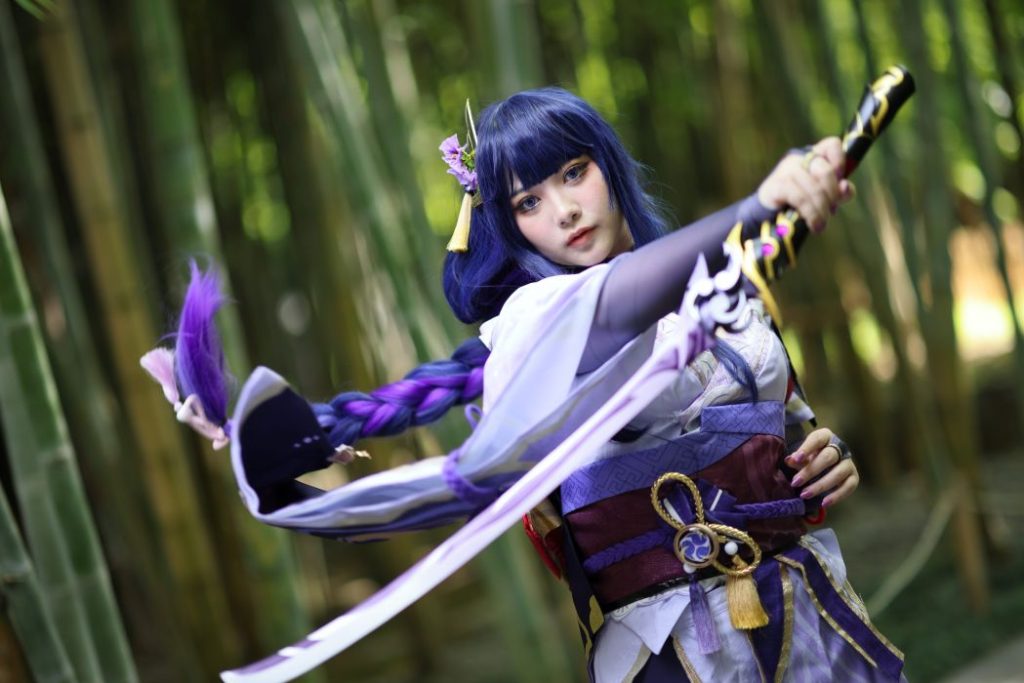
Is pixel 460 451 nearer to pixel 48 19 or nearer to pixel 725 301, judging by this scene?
pixel 725 301

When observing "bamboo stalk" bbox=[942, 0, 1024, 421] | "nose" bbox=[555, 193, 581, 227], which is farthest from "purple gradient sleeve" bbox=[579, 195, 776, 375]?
"bamboo stalk" bbox=[942, 0, 1024, 421]

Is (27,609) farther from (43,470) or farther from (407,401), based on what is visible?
(407,401)

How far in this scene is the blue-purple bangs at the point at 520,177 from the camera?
131 centimetres

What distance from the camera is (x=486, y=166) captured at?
4.39ft

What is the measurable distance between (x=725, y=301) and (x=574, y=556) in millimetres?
370

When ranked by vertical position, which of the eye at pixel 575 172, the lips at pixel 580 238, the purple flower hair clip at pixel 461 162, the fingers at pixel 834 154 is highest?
the purple flower hair clip at pixel 461 162

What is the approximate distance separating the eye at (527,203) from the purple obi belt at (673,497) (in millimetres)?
278

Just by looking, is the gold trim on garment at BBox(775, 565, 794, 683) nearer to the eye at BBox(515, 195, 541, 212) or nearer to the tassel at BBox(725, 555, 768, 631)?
the tassel at BBox(725, 555, 768, 631)

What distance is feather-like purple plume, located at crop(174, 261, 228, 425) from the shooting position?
51.2 inches

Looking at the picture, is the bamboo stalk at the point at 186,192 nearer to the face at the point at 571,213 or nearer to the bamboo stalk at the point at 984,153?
the face at the point at 571,213

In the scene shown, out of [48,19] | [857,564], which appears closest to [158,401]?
[48,19]

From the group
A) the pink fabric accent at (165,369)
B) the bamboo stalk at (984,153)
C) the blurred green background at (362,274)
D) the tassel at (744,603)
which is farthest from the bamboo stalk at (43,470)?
the bamboo stalk at (984,153)

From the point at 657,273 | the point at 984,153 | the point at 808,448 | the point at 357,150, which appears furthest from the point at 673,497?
the point at 984,153

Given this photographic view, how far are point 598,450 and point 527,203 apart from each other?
0.27m
